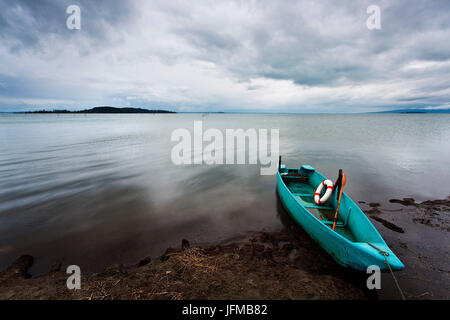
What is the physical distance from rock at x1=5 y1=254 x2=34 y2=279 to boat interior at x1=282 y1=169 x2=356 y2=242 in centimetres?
1003

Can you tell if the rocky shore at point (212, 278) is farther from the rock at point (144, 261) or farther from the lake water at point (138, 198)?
the lake water at point (138, 198)

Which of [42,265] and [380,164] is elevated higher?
[380,164]

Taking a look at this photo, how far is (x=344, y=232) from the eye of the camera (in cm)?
681

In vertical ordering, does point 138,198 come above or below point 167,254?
above

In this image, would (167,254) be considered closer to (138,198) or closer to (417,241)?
(138,198)

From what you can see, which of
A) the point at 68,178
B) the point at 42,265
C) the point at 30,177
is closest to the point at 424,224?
the point at 42,265

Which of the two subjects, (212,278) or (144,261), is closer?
(212,278)

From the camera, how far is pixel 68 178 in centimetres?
1282

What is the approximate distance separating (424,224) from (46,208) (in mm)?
17150

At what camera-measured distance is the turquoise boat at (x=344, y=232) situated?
4.48 m

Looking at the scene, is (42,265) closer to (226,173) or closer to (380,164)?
(226,173)

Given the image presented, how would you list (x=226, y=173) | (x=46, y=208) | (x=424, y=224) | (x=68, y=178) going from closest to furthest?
(x=424, y=224) < (x=46, y=208) < (x=68, y=178) < (x=226, y=173)

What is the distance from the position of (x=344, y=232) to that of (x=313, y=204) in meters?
2.18

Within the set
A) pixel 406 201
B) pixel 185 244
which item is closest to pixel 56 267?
pixel 185 244
